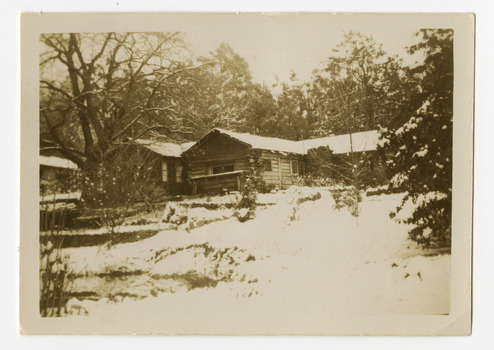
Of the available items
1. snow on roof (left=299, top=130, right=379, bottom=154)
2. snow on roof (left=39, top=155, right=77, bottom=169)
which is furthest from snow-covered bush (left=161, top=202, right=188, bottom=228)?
snow on roof (left=299, top=130, right=379, bottom=154)

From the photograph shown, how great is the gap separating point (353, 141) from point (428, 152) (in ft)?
1.22

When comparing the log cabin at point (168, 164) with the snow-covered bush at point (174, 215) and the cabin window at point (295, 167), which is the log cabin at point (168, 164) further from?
the cabin window at point (295, 167)

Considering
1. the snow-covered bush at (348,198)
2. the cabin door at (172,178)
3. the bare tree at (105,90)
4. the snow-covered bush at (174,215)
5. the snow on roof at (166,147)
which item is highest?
the bare tree at (105,90)

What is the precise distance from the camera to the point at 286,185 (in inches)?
104

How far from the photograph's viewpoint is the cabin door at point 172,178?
2.64 metres

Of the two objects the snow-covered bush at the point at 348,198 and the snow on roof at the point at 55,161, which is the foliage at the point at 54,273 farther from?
the snow-covered bush at the point at 348,198

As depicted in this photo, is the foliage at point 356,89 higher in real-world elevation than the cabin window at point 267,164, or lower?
higher

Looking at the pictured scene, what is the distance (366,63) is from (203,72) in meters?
0.80

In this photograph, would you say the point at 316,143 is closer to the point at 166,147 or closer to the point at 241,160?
the point at 241,160

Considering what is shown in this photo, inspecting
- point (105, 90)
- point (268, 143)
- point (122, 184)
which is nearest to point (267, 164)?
point (268, 143)

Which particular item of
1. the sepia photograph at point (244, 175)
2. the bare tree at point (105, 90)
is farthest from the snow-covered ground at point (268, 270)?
the bare tree at point (105, 90)

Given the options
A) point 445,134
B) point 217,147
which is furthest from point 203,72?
point 445,134

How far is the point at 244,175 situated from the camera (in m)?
2.64

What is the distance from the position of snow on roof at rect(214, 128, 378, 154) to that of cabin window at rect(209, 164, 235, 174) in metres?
0.14
